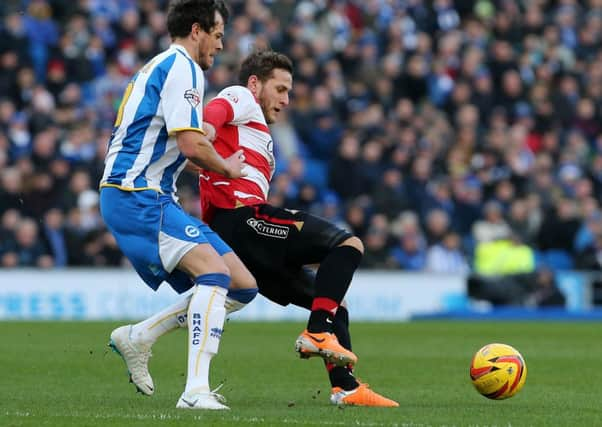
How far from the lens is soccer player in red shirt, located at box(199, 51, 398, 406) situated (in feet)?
27.2

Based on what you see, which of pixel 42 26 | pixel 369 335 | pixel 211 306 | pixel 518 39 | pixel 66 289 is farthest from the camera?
pixel 518 39

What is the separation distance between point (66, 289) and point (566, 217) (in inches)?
343

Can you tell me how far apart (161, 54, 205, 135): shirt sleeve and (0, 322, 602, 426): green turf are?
64.6 inches

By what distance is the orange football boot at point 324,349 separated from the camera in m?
7.84

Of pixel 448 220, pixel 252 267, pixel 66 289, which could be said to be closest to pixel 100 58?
pixel 66 289

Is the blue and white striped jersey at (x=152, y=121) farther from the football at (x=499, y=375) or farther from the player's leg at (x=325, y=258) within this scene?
the football at (x=499, y=375)

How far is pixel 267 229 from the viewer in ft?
27.6

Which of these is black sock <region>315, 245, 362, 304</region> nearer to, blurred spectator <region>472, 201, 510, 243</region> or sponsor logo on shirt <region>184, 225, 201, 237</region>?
sponsor logo on shirt <region>184, 225, 201, 237</region>

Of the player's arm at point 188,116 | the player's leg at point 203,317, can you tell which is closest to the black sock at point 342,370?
the player's leg at point 203,317

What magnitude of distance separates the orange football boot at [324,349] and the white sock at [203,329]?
0.51 m

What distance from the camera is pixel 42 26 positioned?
21.6 metres

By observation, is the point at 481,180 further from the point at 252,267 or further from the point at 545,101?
the point at 252,267

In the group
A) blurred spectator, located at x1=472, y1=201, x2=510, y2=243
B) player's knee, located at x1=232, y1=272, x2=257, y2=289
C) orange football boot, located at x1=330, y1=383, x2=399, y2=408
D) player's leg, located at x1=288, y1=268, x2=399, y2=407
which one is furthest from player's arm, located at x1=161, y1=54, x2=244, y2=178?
blurred spectator, located at x1=472, y1=201, x2=510, y2=243

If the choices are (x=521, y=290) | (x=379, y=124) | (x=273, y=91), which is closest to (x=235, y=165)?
(x=273, y=91)
